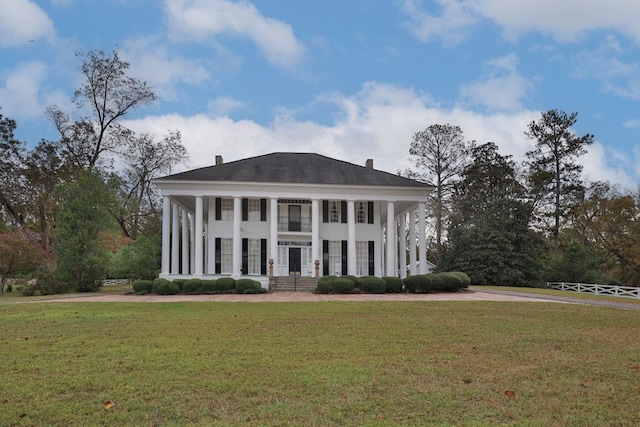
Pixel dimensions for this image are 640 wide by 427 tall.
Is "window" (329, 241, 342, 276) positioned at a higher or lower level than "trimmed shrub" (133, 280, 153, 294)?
higher

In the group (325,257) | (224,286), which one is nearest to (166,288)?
(224,286)

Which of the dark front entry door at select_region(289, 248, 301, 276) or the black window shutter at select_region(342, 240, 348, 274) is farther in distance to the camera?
the dark front entry door at select_region(289, 248, 301, 276)

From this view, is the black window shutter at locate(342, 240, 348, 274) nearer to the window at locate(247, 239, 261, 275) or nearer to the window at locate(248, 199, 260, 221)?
the window at locate(247, 239, 261, 275)

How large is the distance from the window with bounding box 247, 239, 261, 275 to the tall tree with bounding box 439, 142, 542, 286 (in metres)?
15.4

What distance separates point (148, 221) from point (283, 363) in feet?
133

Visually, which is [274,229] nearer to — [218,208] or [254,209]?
[254,209]

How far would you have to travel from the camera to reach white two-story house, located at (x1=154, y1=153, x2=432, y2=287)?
29.2 m

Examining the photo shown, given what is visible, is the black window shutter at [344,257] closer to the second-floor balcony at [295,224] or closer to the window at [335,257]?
the window at [335,257]

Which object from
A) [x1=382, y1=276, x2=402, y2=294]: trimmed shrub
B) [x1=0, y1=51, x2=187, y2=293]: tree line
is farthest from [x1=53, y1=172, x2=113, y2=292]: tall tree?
[x1=382, y1=276, x2=402, y2=294]: trimmed shrub

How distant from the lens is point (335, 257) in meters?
31.6

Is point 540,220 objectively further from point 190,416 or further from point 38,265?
point 190,416

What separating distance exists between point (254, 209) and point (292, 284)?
261 inches

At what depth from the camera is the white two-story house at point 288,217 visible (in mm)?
29219

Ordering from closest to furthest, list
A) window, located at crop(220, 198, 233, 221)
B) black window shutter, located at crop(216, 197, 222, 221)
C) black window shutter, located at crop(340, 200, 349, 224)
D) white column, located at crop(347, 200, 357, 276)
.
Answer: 1. white column, located at crop(347, 200, 357, 276)
2. black window shutter, located at crop(216, 197, 222, 221)
3. window, located at crop(220, 198, 233, 221)
4. black window shutter, located at crop(340, 200, 349, 224)
